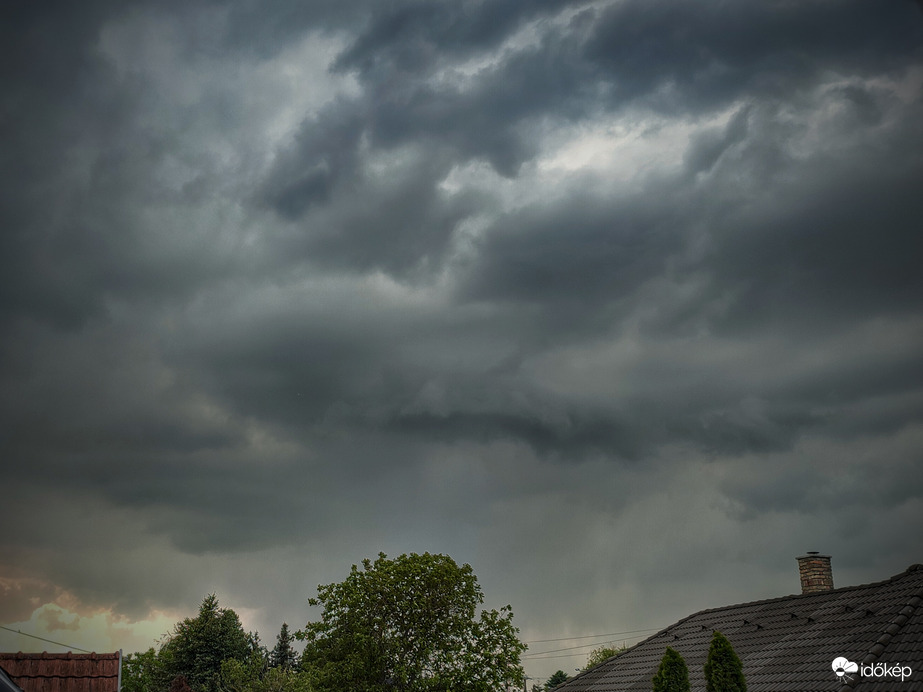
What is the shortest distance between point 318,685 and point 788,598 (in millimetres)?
24750

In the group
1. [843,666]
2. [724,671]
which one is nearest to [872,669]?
[843,666]

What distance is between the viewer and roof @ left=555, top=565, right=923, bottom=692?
20906mm

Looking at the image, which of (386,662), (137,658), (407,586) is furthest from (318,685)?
(137,658)

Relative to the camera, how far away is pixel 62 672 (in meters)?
15.8

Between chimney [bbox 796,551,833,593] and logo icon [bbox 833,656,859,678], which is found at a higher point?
chimney [bbox 796,551,833,593]

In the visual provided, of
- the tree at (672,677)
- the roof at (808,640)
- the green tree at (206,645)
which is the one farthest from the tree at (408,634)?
the green tree at (206,645)

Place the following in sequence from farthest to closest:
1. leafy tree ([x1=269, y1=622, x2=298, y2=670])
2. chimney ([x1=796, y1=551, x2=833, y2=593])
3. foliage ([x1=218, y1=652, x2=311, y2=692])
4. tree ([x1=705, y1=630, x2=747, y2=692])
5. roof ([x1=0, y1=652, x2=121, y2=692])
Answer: leafy tree ([x1=269, y1=622, x2=298, y2=670]) < foliage ([x1=218, y1=652, x2=311, y2=692]) < chimney ([x1=796, y1=551, x2=833, y2=593]) < tree ([x1=705, y1=630, x2=747, y2=692]) < roof ([x1=0, y1=652, x2=121, y2=692])

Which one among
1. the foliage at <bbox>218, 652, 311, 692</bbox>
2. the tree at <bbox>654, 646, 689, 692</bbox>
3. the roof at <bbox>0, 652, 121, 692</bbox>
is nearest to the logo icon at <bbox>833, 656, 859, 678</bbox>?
the tree at <bbox>654, 646, 689, 692</bbox>

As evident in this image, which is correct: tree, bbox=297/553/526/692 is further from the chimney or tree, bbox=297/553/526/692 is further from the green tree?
the green tree

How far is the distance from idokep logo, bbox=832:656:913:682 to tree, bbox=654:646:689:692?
459 cm

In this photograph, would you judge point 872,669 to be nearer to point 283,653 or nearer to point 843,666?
point 843,666

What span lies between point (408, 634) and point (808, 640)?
74.2 feet

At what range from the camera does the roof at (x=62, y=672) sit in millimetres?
15516

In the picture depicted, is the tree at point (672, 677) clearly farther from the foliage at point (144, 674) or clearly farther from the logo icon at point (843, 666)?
the foliage at point (144, 674)
